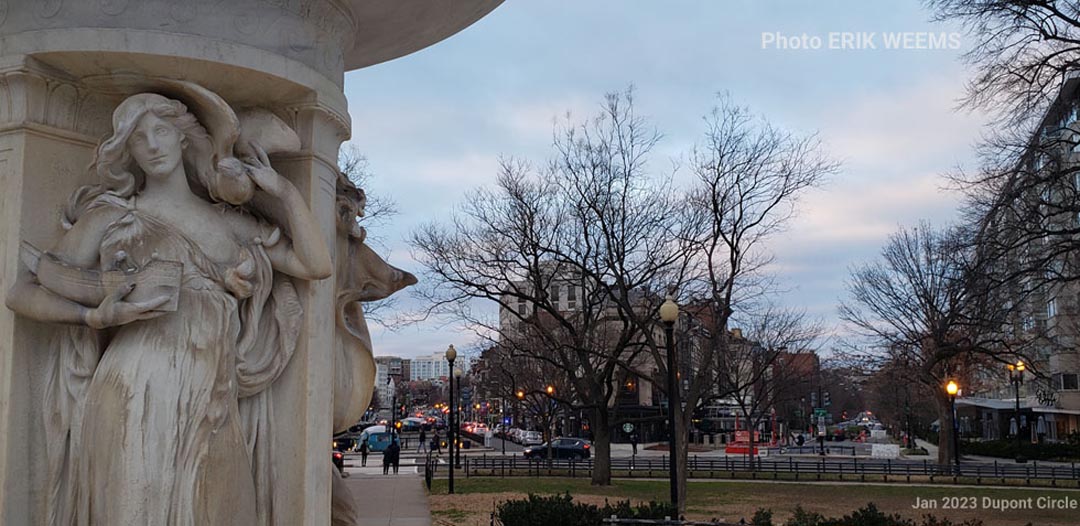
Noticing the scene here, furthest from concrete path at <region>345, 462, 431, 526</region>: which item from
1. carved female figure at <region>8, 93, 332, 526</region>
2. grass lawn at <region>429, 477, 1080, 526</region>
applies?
carved female figure at <region>8, 93, 332, 526</region>

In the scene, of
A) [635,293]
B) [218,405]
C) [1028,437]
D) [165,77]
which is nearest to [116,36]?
[165,77]

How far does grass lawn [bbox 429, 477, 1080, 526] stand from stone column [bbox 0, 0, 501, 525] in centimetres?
1439

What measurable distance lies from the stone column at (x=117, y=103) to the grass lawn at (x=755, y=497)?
1439 cm

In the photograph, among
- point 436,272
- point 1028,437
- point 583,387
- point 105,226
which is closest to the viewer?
point 105,226

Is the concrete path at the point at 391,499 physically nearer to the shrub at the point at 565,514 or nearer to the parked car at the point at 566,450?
A: the shrub at the point at 565,514

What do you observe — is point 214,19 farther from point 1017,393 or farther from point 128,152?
point 1017,393

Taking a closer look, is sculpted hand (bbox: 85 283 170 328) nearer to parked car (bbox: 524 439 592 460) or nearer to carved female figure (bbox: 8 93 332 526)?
carved female figure (bbox: 8 93 332 526)

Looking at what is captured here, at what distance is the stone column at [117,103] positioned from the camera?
15.1 feet

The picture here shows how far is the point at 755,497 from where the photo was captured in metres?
26.2

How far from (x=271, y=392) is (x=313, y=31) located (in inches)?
87.5

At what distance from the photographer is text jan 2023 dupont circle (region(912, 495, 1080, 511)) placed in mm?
Answer: 23672

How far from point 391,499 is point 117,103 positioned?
2040 centimetres

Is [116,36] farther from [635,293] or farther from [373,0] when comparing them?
[635,293]

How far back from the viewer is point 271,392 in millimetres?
5055
